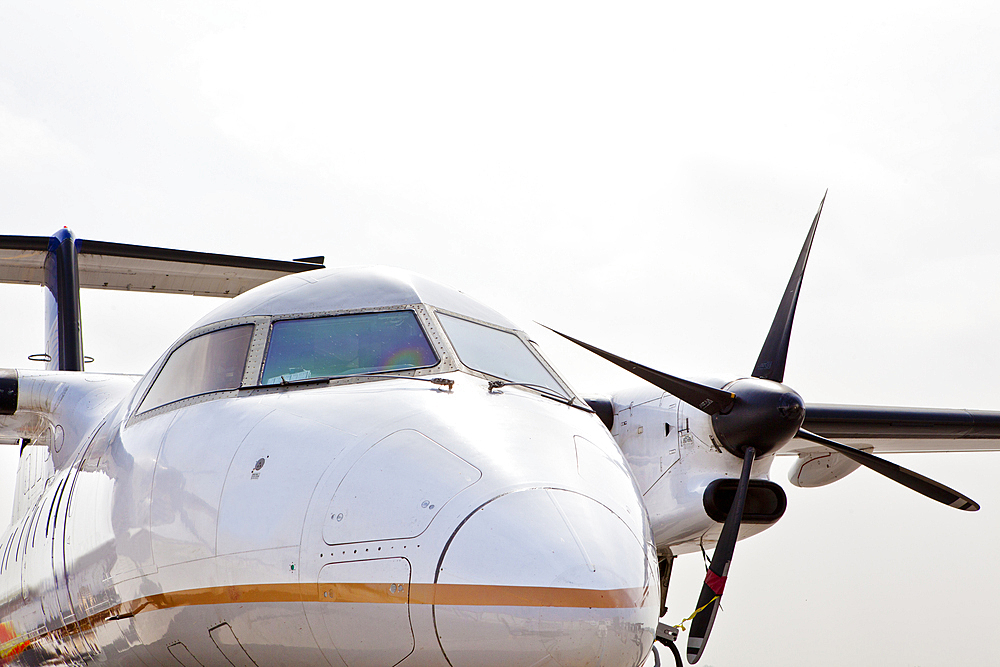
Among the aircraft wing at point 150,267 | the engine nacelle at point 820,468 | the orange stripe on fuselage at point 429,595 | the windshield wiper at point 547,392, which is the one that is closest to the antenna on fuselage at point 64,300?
the aircraft wing at point 150,267

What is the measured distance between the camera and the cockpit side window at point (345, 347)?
4.54 meters

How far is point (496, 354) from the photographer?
197 inches

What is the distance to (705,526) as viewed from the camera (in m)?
9.13

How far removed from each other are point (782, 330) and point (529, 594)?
293 inches

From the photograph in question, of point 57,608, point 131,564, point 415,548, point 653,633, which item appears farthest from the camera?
point 57,608

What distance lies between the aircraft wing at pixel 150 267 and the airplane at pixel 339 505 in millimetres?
3729

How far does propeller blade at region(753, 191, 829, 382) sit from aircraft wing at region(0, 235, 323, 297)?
535cm

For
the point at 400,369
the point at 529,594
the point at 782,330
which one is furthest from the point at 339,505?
the point at 782,330

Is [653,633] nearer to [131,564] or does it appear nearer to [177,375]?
[131,564]

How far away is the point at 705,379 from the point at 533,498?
6.18 metres

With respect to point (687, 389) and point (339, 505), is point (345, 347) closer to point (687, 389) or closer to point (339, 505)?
point (339, 505)

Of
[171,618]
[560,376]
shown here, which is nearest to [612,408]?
[560,376]

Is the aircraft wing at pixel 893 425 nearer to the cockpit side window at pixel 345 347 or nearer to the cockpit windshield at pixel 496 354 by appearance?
the cockpit windshield at pixel 496 354

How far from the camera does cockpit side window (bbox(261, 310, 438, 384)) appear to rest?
4539 mm
